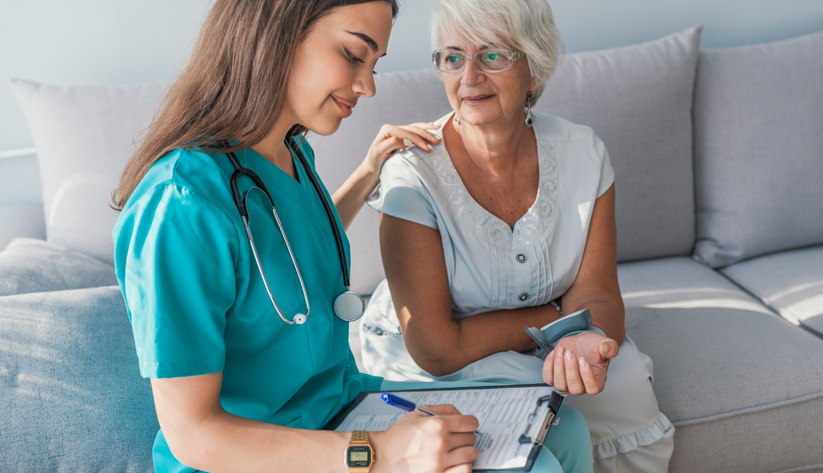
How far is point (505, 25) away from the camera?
130 centimetres

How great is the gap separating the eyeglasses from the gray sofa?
50cm

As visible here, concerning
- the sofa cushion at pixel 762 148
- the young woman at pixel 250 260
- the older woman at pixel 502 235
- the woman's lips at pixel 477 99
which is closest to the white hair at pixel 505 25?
the older woman at pixel 502 235

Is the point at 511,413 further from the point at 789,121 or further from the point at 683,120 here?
the point at 789,121

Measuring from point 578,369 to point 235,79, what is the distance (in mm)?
719

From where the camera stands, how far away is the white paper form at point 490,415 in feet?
2.81

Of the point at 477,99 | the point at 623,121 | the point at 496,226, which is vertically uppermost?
the point at 477,99

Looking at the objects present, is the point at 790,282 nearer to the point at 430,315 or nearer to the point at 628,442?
the point at 628,442

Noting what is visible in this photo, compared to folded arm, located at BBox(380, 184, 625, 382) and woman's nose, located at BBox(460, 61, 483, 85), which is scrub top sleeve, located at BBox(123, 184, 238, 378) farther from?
woman's nose, located at BBox(460, 61, 483, 85)

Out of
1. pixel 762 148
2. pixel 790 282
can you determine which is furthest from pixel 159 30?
pixel 790 282

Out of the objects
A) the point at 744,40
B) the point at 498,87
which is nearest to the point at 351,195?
the point at 498,87

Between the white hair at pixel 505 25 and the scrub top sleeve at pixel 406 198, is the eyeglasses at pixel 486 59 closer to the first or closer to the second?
the white hair at pixel 505 25

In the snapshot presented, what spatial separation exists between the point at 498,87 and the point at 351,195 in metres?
0.41

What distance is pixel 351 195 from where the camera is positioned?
1.42 meters

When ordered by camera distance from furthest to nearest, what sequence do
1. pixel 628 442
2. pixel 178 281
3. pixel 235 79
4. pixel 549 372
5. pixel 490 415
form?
1. pixel 628 442
2. pixel 549 372
3. pixel 490 415
4. pixel 235 79
5. pixel 178 281
